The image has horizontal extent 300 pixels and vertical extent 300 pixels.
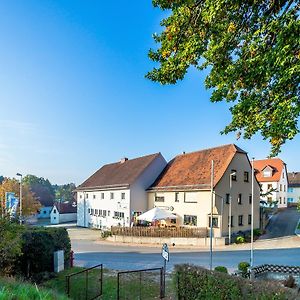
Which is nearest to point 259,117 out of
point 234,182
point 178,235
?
point 178,235

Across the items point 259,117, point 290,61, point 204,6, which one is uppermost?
point 204,6

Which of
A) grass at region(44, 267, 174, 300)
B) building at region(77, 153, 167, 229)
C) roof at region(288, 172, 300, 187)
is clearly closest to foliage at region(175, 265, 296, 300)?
grass at region(44, 267, 174, 300)

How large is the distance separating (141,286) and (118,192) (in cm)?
2611

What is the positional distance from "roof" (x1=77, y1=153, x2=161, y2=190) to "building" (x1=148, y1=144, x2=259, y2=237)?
3.26 m

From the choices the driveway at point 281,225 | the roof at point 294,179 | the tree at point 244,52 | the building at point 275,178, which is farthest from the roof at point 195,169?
the roof at point 294,179

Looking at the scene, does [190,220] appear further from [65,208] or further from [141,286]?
[65,208]

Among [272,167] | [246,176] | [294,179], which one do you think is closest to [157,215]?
[246,176]

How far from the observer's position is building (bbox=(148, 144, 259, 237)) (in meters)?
32.2

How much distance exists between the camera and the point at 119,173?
150 ft

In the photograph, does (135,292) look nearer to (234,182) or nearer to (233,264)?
(233,264)

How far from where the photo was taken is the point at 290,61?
736cm

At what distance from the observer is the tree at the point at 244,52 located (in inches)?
295

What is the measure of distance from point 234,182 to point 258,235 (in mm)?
5959

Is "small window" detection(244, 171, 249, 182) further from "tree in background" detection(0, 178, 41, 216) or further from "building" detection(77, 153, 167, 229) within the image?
"tree in background" detection(0, 178, 41, 216)
